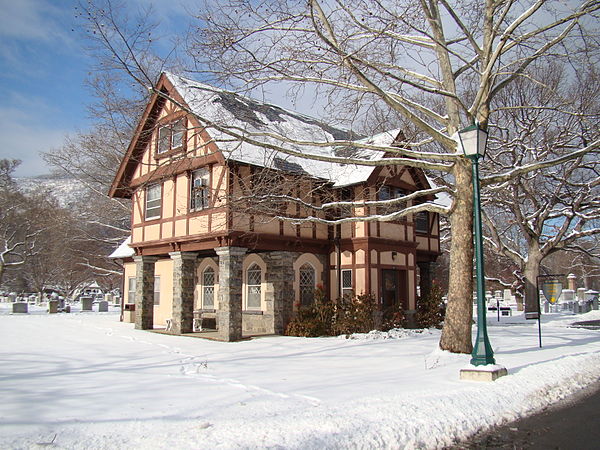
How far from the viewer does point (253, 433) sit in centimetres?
521

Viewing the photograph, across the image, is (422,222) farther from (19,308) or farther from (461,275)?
(19,308)

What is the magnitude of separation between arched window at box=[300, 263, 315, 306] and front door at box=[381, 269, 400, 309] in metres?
2.65

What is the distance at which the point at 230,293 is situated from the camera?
1539cm

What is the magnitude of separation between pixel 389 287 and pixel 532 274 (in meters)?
7.93

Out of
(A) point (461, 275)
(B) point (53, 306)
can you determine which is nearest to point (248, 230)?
(A) point (461, 275)

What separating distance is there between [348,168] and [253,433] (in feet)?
47.2

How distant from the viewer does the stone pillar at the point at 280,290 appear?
17.2 m

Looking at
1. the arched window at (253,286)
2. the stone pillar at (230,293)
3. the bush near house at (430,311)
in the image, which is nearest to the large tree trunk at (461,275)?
the stone pillar at (230,293)

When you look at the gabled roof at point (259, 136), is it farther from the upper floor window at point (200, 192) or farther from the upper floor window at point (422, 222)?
the upper floor window at point (422, 222)

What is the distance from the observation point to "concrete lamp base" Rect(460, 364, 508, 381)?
8.11 m

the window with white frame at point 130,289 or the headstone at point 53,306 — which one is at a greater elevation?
the window with white frame at point 130,289

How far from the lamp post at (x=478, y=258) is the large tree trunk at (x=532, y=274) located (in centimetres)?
1528

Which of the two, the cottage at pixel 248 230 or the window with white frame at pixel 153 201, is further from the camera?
the window with white frame at pixel 153 201

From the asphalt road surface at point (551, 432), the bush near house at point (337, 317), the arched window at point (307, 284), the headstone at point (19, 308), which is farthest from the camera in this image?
the headstone at point (19, 308)
